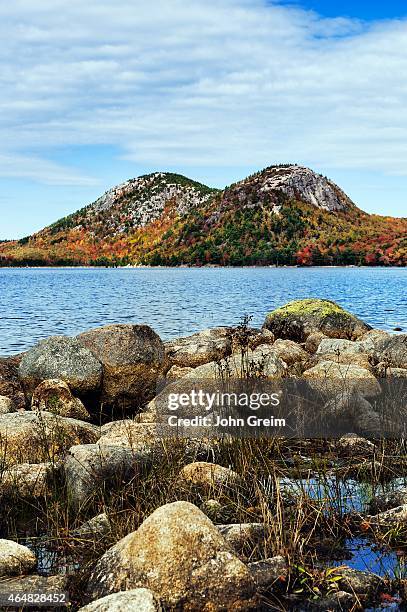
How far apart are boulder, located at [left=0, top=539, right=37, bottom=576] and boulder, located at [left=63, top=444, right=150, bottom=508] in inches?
38.8

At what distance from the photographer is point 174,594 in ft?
15.8

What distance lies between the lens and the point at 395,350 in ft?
49.1

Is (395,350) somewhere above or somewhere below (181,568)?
above

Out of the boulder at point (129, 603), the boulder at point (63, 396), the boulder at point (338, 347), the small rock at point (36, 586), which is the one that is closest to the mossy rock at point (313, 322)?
the boulder at point (338, 347)

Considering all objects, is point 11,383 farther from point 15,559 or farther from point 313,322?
point 313,322

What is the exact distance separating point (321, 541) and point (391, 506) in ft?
3.59

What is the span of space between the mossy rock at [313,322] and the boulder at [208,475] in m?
15.0

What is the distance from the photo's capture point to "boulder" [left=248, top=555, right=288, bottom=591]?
516 centimetres

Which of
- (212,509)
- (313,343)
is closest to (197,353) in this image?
(313,343)

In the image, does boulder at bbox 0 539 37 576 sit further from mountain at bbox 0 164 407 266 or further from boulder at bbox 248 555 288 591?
mountain at bbox 0 164 407 266

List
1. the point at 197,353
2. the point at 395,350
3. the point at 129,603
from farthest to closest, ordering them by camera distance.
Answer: the point at 197,353 < the point at 395,350 < the point at 129,603

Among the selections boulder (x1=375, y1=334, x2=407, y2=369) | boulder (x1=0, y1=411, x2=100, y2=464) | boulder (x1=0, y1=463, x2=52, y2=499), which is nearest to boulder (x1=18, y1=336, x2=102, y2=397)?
boulder (x1=0, y1=411, x2=100, y2=464)

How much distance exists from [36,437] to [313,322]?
580 inches

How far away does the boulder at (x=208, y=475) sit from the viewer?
22.1ft
